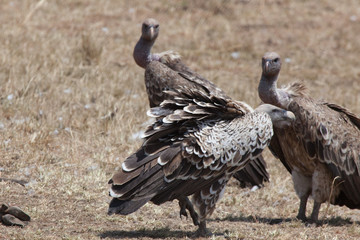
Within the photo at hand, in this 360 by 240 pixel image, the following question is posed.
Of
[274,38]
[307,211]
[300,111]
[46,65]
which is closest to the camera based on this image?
[300,111]

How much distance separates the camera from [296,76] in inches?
435

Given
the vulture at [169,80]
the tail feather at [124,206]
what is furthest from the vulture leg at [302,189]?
the tail feather at [124,206]

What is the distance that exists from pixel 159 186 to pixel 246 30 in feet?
27.1

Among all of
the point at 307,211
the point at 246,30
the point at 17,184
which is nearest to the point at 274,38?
the point at 246,30

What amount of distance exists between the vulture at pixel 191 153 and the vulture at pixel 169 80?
4.89 feet

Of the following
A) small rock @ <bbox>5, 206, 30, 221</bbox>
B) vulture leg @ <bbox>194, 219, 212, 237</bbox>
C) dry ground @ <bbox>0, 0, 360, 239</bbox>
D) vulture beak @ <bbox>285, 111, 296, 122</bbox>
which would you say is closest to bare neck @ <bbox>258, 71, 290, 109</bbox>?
vulture beak @ <bbox>285, 111, 296, 122</bbox>

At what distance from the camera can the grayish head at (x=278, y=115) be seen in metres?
5.52

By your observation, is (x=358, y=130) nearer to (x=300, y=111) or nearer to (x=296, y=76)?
(x=300, y=111)

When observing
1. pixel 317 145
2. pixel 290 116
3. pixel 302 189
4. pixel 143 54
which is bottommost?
pixel 302 189

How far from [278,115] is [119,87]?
12.5 ft

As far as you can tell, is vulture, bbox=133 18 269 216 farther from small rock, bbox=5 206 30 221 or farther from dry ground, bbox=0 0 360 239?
small rock, bbox=5 206 30 221

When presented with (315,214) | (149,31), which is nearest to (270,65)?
(315,214)

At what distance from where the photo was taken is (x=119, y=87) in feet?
29.5

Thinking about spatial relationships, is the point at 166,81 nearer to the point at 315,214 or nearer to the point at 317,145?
the point at 317,145
